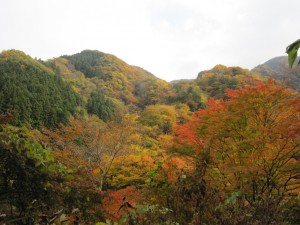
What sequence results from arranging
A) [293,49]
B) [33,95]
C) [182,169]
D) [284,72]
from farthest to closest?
[33,95] → [284,72] → [182,169] → [293,49]

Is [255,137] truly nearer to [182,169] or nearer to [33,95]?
[182,169]

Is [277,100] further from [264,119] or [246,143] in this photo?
[246,143]

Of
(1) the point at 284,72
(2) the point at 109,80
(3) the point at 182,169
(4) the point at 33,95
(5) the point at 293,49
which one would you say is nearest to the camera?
(5) the point at 293,49

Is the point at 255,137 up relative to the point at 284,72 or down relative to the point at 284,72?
down

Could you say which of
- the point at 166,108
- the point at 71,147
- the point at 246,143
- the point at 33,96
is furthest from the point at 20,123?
the point at 246,143

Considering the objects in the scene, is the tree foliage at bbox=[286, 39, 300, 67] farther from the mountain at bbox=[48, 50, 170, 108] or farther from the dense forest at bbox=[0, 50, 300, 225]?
the mountain at bbox=[48, 50, 170, 108]

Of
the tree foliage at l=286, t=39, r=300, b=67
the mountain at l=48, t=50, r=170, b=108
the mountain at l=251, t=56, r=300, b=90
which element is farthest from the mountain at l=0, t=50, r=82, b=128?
the tree foliage at l=286, t=39, r=300, b=67

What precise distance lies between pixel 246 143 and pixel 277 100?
1.71 m

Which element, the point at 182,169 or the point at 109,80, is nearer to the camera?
the point at 182,169

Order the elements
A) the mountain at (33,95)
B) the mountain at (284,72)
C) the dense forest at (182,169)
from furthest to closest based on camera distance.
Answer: the mountain at (33,95) < the mountain at (284,72) < the dense forest at (182,169)

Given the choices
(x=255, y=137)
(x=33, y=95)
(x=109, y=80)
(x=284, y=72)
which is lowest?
(x=255, y=137)

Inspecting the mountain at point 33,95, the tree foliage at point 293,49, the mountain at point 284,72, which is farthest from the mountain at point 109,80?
the tree foliage at point 293,49

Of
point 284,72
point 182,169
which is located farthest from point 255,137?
point 284,72

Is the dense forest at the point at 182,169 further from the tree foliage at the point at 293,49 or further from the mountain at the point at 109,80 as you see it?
the mountain at the point at 109,80
